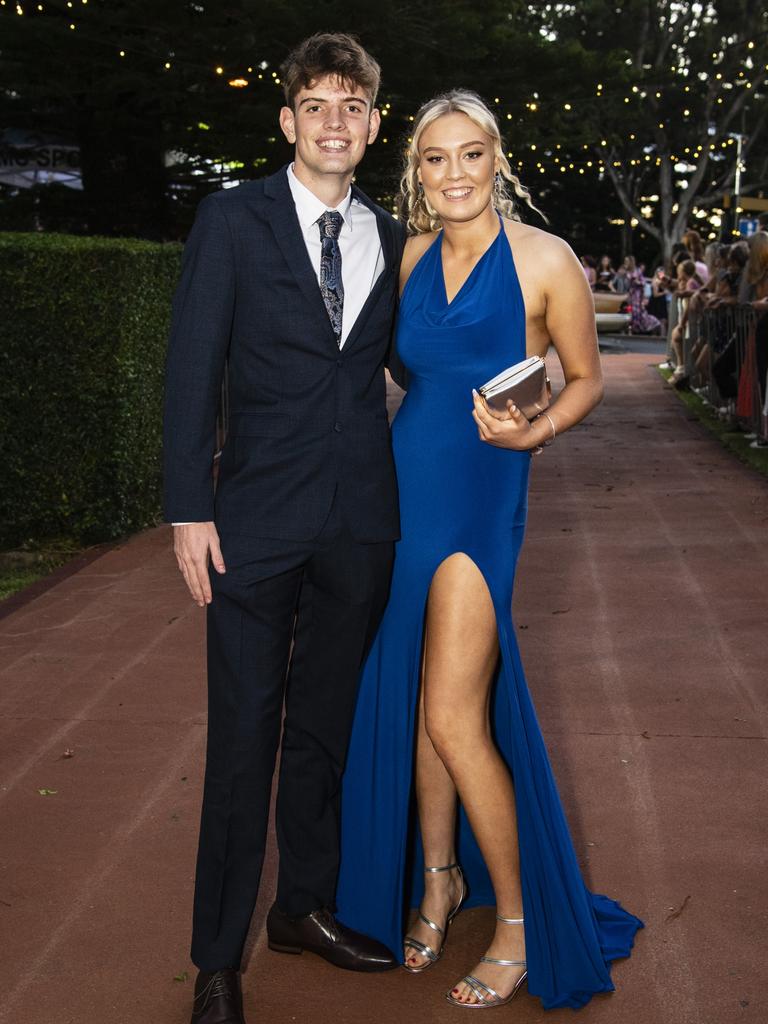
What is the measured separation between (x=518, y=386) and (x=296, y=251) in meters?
0.61

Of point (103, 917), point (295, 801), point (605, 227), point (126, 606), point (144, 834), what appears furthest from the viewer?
point (605, 227)

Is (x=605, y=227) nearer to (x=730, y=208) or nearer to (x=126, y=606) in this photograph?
(x=730, y=208)

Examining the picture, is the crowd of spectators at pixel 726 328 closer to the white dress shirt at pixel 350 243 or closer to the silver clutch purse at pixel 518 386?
the white dress shirt at pixel 350 243

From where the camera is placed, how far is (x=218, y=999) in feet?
10.2

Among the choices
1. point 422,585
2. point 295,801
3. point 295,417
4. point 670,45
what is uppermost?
point 670,45

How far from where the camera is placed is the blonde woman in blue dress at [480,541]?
3256 mm

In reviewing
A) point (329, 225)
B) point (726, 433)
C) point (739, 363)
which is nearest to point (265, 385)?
point (329, 225)

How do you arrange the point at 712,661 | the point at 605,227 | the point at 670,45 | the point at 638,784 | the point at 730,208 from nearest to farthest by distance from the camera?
the point at 638,784
the point at 712,661
the point at 730,208
the point at 670,45
the point at 605,227

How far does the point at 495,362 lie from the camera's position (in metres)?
3.26

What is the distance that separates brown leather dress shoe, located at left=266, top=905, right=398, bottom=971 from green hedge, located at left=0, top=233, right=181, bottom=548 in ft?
17.1

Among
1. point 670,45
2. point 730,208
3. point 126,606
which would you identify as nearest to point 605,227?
point 670,45

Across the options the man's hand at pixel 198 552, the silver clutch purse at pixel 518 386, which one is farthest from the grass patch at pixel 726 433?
the man's hand at pixel 198 552

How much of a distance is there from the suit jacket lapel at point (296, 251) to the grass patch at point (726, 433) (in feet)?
28.0

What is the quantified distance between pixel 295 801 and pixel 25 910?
92 centimetres
